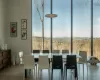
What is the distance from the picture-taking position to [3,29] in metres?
9.18

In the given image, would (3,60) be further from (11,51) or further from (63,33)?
(63,33)

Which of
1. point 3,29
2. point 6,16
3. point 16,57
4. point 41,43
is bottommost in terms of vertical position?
point 16,57

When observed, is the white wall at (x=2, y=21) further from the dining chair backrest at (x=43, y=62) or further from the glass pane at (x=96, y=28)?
the glass pane at (x=96, y=28)

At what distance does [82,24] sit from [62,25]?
3.49 feet

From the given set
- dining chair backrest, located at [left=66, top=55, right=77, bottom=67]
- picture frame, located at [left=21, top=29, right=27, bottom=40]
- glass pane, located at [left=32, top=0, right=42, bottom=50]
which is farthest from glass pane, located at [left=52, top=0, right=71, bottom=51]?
dining chair backrest, located at [left=66, top=55, right=77, bottom=67]

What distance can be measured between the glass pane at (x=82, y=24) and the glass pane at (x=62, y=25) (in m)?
0.33

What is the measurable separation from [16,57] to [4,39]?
3.67 ft

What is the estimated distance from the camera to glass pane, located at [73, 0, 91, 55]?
974cm

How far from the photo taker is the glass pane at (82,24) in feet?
32.0

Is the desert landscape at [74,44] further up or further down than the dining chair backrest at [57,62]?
further up

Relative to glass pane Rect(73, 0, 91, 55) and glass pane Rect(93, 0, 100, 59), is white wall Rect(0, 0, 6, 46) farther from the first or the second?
glass pane Rect(93, 0, 100, 59)

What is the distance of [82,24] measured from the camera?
980 centimetres

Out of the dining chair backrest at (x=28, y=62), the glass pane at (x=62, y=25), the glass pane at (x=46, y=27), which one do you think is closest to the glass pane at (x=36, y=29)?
the glass pane at (x=46, y=27)

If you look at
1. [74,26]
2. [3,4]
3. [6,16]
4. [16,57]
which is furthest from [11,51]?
[74,26]
